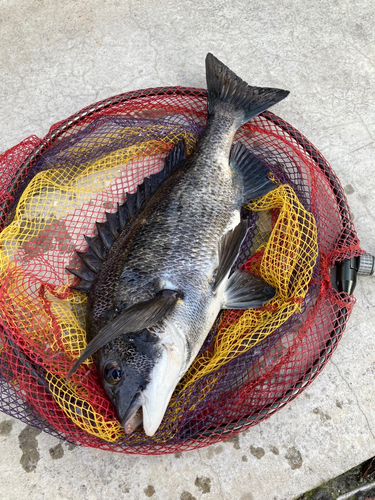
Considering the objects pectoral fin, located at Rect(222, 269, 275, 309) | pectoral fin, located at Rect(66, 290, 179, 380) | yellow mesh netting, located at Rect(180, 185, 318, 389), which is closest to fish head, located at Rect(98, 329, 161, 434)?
pectoral fin, located at Rect(66, 290, 179, 380)

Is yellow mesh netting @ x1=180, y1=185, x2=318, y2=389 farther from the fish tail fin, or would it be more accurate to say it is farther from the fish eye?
the fish tail fin

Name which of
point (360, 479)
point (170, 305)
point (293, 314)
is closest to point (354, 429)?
point (360, 479)

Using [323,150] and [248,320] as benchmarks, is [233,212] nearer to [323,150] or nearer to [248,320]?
[248,320]

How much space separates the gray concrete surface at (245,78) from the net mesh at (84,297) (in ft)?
1.01

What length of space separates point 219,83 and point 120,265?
1675 mm

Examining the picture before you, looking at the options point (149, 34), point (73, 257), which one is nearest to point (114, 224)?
point (73, 257)

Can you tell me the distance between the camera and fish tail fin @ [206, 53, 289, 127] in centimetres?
277

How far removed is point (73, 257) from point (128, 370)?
123cm

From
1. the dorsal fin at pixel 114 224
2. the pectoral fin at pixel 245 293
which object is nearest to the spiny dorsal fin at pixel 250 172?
the dorsal fin at pixel 114 224

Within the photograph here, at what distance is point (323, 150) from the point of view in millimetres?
3264

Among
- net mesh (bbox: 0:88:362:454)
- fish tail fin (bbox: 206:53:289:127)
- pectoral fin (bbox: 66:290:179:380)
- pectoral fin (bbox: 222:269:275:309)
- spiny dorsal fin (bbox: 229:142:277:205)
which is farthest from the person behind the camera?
fish tail fin (bbox: 206:53:289:127)

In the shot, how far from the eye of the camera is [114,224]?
255cm

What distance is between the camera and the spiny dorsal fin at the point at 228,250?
89.9 inches

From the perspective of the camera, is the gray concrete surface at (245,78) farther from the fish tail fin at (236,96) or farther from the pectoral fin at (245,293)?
the pectoral fin at (245,293)
